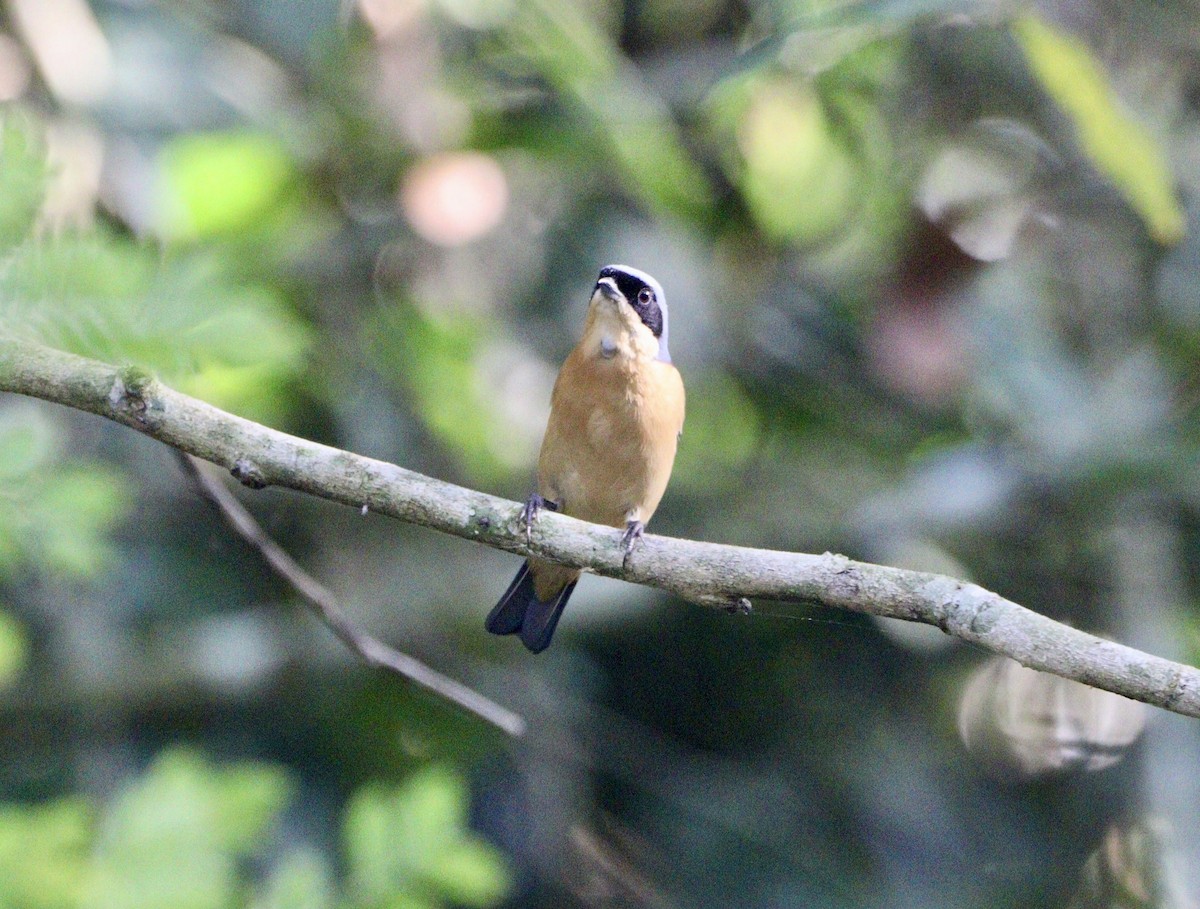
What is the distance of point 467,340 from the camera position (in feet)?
19.5

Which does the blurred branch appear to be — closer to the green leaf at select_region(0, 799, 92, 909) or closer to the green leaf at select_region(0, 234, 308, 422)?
the green leaf at select_region(0, 234, 308, 422)

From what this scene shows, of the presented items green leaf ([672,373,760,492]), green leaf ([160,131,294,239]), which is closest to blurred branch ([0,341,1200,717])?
green leaf ([160,131,294,239])

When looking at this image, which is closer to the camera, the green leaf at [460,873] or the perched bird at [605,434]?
the green leaf at [460,873]

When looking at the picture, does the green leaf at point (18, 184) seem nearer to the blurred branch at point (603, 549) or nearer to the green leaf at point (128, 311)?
the green leaf at point (128, 311)

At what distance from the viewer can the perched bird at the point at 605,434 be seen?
471 cm

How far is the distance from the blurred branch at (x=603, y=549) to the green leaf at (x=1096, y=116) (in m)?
1.69

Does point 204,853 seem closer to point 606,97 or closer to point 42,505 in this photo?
point 42,505

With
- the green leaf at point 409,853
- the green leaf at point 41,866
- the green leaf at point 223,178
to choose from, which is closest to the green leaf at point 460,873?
the green leaf at point 409,853

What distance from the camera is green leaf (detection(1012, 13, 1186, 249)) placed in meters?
3.62

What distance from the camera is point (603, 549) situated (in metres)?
3.01

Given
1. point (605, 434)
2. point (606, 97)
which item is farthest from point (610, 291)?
point (606, 97)

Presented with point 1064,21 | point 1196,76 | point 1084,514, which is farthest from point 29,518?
point 1196,76

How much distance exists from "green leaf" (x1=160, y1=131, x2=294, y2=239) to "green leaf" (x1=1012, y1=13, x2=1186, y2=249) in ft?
10.1

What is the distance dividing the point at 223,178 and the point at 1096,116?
343 cm
